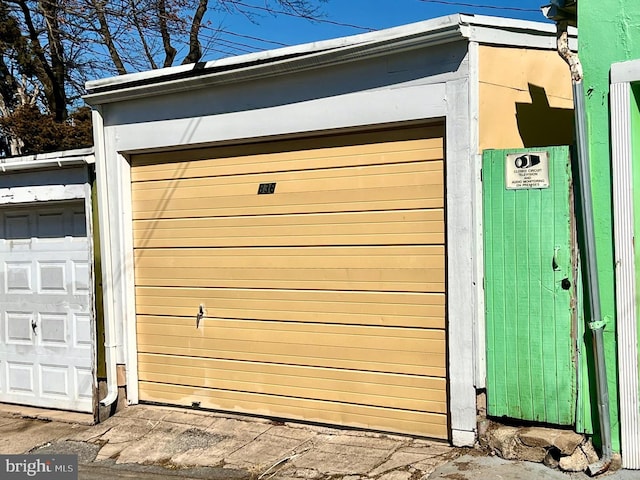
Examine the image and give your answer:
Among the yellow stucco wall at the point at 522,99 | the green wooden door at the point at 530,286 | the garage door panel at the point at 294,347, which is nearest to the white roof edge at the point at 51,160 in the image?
the garage door panel at the point at 294,347

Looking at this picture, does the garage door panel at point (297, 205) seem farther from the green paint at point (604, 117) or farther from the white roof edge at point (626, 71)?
the white roof edge at point (626, 71)

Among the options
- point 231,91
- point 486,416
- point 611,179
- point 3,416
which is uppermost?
point 231,91

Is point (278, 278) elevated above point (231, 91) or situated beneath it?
situated beneath

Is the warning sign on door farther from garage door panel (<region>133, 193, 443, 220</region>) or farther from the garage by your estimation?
garage door panel (<region>133, 193, 443, 220</region>)

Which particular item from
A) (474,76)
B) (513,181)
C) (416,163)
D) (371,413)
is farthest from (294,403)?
(474,76)

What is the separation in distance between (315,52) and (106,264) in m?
3.27

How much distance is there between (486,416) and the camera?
5270 mm

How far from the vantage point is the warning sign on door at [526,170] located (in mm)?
4953

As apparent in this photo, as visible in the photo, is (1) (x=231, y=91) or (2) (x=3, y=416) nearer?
(1) (x=231, y=91)

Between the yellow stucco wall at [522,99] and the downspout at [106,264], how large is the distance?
13.5 ft

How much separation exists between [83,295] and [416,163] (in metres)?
4.24

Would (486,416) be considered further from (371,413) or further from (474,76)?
(474,76)

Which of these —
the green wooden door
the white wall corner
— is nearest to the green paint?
the green wooden door

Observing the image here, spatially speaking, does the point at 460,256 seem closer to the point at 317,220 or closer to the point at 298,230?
the point at 317,220
